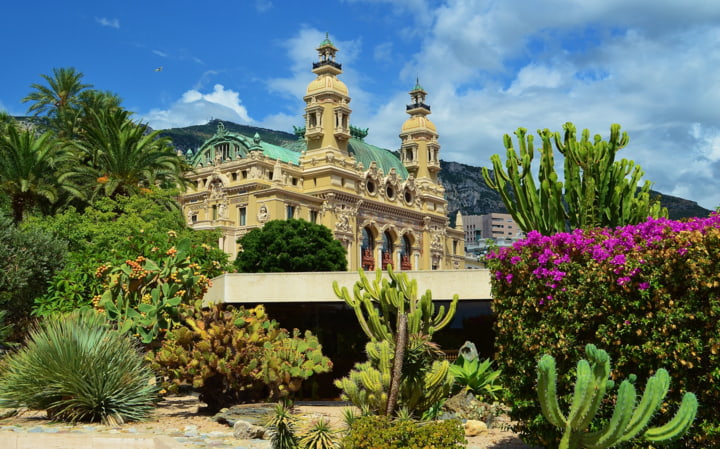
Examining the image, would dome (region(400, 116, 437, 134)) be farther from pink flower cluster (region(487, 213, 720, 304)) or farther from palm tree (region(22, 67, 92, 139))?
pink flower cluster (region(487, 213, 720, 304))

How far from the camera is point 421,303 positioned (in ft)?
48.5

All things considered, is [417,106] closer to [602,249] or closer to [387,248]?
[387,248]

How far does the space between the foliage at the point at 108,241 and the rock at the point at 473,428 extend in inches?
505

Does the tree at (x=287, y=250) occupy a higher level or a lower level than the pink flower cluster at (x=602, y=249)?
higher

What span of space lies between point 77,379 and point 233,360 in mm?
3601

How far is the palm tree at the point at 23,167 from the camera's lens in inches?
1277

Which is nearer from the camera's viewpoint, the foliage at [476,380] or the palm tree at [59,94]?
the foliage at [476,380]

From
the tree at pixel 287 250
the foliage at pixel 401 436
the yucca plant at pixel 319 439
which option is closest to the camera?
the foliage at pixel 401 436

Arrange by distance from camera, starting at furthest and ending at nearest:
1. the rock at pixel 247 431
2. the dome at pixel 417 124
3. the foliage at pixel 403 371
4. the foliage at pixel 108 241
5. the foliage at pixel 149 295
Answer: the dome at pixel 417 124
the foliage at pixel 108 241
the foliage at pixel 149 295
the rock at pixel 247 431
the foliage at pixel 403 371

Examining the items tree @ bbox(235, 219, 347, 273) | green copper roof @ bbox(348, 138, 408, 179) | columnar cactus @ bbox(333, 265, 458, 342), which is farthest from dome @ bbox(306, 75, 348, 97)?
columnar cactus @ bbox(333, 265, 458, 342)

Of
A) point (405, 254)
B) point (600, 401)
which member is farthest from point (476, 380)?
point (405, 254)

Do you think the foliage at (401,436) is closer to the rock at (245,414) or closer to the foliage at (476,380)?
the rock at (245,414)

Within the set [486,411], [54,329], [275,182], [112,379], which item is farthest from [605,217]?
[275,182]

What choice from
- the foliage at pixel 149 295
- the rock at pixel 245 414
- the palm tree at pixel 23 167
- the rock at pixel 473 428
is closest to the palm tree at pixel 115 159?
the palm tree at pixel 23 167
